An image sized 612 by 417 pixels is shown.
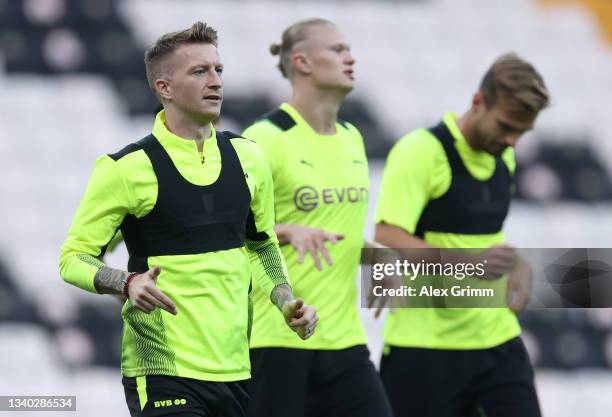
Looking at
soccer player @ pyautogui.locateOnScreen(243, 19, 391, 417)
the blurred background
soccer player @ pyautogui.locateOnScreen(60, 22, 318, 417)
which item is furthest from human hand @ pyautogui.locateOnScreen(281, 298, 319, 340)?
the blurred background

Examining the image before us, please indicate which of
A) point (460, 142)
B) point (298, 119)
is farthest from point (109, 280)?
point (460, 142)

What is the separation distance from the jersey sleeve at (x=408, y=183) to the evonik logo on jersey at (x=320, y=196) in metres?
0.19

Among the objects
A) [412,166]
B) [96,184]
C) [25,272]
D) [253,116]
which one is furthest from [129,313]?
[253,116]

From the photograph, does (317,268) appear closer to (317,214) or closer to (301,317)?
(317,214)

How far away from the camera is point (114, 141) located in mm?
11641

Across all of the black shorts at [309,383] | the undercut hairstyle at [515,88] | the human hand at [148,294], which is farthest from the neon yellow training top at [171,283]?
the undercut hairstyle at [515,88]

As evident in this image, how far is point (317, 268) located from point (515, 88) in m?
1.42

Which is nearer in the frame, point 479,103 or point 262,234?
point 262,234

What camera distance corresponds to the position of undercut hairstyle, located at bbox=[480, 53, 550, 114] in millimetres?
6004

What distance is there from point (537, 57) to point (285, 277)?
9.52m

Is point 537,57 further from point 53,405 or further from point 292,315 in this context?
point 292,315

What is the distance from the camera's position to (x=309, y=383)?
18.6 ft

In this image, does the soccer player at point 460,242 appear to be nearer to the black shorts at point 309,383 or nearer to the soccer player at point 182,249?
the black shorts at point 309,383

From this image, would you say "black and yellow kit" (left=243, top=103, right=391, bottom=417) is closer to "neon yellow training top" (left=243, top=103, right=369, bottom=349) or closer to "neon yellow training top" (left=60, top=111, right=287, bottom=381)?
"neon yellow training top" (left=243, top=103, right=369, bottom=349)
